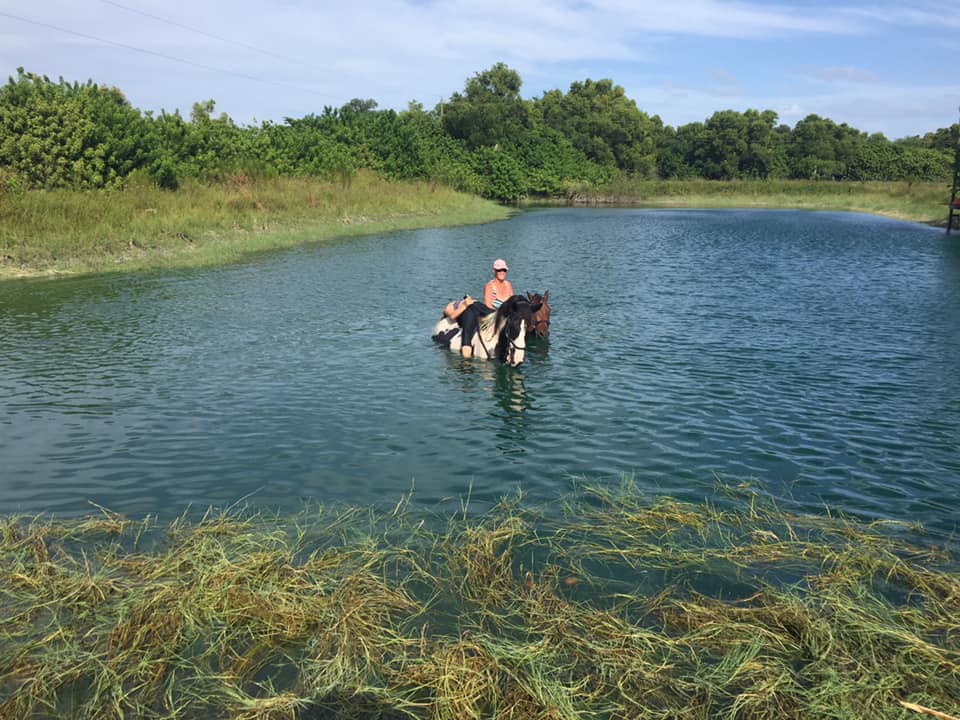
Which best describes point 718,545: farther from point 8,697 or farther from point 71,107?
point 71,107

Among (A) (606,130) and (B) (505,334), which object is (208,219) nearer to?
(B) (505,334)

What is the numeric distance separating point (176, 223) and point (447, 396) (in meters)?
23.3

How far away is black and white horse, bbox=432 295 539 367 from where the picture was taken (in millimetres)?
13711

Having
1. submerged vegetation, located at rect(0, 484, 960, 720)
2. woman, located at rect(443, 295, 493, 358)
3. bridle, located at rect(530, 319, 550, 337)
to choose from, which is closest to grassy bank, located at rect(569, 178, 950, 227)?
bridle, located at rect(530, 319, 550, 337)

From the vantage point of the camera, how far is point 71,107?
3175cm

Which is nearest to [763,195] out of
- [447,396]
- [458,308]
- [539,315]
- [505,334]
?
[539,315]

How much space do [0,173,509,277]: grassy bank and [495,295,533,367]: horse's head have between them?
1728 cm

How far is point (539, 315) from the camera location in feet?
51.6

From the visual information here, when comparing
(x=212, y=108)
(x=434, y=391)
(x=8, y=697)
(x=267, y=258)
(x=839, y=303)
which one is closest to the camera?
(x=8, y=697)

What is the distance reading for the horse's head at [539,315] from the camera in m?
15.1

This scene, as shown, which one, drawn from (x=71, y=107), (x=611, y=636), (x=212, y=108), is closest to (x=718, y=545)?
(x=611, y=636)

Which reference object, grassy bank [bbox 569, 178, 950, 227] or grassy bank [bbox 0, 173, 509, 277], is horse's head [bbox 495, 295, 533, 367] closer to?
grassy bank [bbox 0, 173, 509, 277]

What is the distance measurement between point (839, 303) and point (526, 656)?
19690 millimetres

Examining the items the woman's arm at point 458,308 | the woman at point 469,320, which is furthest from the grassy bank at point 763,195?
the woman at point 469,320
